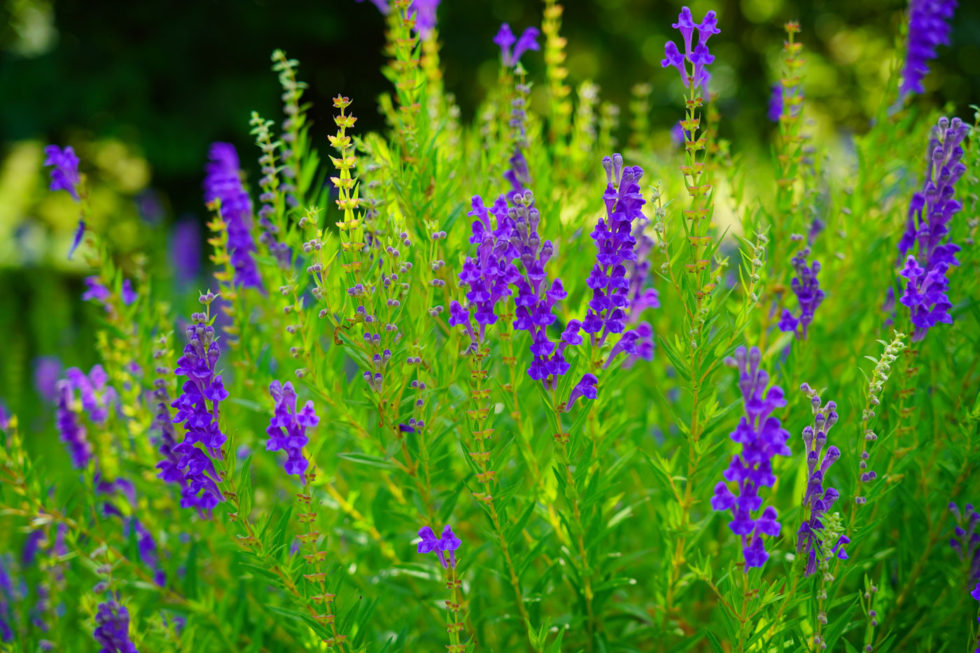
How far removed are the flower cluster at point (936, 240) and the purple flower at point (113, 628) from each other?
2.39m

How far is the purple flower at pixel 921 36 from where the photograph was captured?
10.6ft

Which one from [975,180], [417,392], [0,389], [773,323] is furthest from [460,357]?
[0,389]

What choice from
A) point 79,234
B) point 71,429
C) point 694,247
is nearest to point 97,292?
point 79,234

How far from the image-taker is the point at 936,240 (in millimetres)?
2264

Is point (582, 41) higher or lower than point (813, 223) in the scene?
higher

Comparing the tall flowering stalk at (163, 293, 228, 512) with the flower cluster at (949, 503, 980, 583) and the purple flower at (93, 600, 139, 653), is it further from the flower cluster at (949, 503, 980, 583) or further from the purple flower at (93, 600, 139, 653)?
the flower cluster at (949, 503, 980, 583)

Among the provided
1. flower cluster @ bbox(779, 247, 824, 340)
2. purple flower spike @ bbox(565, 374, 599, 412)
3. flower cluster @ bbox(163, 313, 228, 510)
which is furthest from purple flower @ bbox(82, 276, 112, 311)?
flower cluster @ bbox(779, 247, 824, 340)

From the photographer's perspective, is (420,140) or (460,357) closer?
(460,357)

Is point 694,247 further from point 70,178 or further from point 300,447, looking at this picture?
point 70,178

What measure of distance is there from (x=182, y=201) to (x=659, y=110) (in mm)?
7254

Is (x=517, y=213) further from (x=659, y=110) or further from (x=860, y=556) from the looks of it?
(x=659, y=110)

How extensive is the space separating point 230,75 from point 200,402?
950cm

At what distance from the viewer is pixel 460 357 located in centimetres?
231

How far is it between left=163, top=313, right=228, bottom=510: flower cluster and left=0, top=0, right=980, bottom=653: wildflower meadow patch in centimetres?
1
